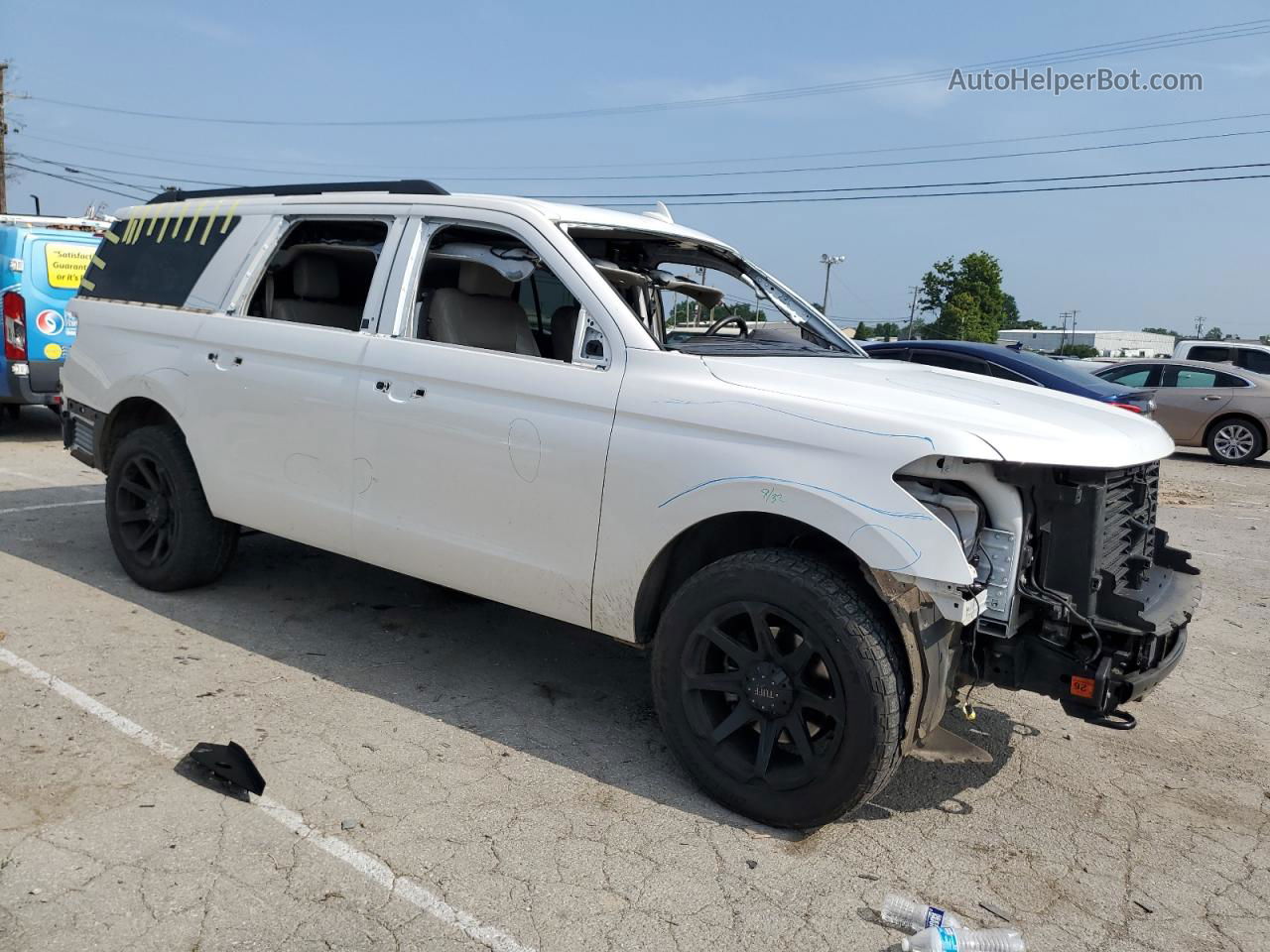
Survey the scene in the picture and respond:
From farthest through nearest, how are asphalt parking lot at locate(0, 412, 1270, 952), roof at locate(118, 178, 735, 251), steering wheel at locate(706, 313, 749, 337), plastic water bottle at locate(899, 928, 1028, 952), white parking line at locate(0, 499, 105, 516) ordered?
white parking line at locate(0, 499, 105, 516) → steering wheel at locate(706, 313, 749, 337) → roof at locate(118, 178, 735, 251) → asphalt parking lot at locate(0, 412, 1270, 952) → plastic water bottle at locate(899, 928, 1028, 952)

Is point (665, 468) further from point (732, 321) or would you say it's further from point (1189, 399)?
point (1189, 399)

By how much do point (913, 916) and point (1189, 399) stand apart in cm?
1500

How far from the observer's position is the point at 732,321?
4.59m

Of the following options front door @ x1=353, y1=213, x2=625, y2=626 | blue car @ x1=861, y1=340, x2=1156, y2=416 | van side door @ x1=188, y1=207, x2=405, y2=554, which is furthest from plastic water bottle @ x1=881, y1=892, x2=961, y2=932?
blue car @ x1=861, y1=340, x2=1156, y2=416

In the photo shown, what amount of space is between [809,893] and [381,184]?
343cm

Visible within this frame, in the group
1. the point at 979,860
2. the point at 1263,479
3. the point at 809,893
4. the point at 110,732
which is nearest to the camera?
the point at 809,893

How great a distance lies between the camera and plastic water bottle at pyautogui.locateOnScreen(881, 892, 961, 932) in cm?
288

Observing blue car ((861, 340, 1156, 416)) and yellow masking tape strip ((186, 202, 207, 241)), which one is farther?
blue car ((861, 340, 1156, 416))

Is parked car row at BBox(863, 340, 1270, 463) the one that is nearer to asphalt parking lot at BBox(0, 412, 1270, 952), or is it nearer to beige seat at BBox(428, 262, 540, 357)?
asphalt parking lot at BBox(0, 412, 1270, 952)

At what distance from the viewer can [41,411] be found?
534 inches

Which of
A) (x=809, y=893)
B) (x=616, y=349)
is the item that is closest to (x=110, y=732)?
(x=616, y=349)

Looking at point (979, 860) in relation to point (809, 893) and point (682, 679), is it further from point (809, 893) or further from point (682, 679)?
point (682, 679)

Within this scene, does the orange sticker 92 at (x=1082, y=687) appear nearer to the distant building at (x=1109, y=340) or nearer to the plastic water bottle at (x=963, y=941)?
the plastic water bottle at (x=963, y=941)

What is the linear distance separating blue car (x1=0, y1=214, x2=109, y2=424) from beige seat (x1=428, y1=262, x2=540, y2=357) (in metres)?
7.38
